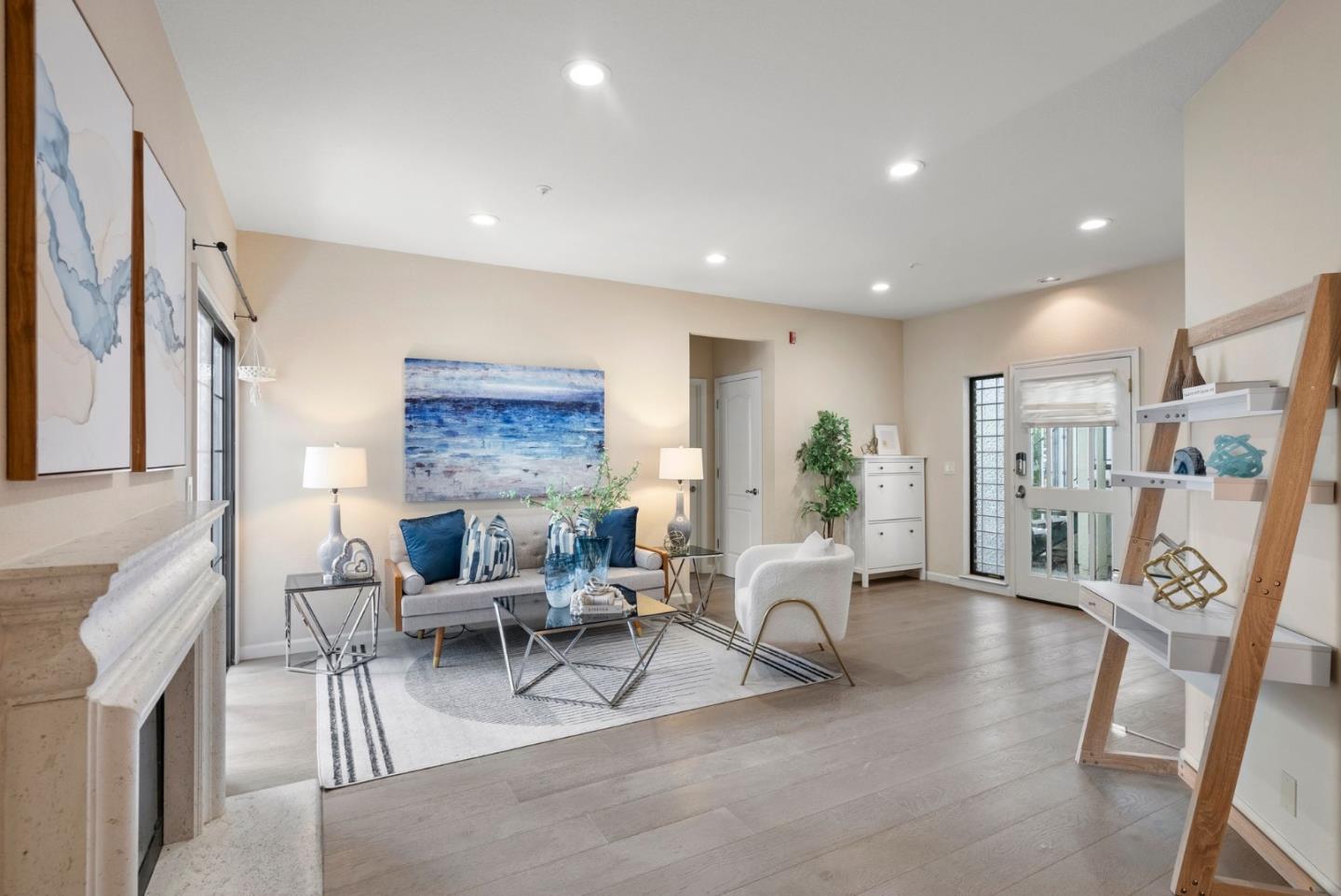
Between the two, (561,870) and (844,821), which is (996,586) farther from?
(561,870)

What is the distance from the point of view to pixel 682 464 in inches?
208

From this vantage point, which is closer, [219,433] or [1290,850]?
[1290,850]

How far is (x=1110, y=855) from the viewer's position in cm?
212

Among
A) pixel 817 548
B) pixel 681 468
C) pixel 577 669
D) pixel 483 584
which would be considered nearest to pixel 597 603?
pixel 577 669

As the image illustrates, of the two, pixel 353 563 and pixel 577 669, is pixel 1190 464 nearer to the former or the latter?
pixel 577 669

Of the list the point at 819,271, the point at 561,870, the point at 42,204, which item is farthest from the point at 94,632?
the point at 819,271

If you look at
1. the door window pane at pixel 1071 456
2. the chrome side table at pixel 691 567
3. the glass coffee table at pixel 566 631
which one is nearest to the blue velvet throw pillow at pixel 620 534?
the chrome side table at pixel 691 567

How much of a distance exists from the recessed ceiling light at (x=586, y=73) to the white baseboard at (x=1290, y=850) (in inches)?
130

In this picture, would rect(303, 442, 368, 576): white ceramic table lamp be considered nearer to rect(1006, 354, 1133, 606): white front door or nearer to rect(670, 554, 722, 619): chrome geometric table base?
rect(670, 554, 722, 619): chrome geometric table base

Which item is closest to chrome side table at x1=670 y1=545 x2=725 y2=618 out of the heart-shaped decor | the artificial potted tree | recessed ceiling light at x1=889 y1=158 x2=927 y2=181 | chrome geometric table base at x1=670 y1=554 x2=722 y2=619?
chrome geometric table base at x1=670 y1=554 x2=722 y2=619

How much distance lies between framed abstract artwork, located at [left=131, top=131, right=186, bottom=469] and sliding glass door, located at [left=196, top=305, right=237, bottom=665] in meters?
1.18

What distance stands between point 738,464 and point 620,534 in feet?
7.29

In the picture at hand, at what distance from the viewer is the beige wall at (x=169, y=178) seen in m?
1.14

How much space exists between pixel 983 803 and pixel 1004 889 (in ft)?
1.62
